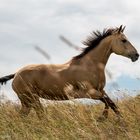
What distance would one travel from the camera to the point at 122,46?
11.6 m

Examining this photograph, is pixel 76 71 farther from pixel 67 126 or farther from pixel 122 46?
pixel 67 126

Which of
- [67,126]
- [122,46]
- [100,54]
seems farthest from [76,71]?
[67,126]

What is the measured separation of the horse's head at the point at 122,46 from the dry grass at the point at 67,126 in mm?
3605

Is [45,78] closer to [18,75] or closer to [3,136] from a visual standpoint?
[18,75]

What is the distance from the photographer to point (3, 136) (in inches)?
251

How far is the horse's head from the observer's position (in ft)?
37.8

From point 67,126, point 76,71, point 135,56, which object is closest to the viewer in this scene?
point 67,126

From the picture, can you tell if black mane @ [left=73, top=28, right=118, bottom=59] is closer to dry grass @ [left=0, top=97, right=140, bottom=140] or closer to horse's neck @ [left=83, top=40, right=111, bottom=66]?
horse's neck @ [left=83, top=40, right=111, bottom=66]

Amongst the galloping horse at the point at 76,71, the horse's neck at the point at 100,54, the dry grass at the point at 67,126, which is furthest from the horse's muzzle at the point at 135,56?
the dry grass at the point at 67,126

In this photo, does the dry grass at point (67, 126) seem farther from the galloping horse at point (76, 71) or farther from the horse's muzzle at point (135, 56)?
the horse's muzzle at point (135, 56)

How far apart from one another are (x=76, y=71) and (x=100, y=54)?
0.78 m

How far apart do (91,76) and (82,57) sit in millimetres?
689

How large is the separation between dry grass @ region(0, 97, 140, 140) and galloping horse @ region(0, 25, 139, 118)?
309 cm

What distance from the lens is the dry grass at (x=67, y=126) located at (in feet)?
19.3
